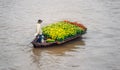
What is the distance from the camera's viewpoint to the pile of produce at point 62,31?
1724 centimetres

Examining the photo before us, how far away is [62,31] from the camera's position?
17.7m

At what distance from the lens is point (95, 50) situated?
1706 centimetres

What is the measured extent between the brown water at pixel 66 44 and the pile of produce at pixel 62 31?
0.57 metres

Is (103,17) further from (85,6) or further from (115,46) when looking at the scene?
(115,46)

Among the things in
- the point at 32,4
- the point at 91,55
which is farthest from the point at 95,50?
the point at 32,4

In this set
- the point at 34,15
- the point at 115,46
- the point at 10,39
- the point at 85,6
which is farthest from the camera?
the point at 85,6

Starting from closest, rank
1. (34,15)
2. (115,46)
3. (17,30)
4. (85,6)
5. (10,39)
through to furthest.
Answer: (115,46)
(10,39)
(17,30)
(34,15)
(85,6)

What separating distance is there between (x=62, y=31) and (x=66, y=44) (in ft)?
2.60

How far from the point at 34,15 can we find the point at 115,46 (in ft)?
30.9

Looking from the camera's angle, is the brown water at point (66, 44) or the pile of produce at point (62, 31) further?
the pile of produce at point (62, 31)

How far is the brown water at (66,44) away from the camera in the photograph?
15414mm

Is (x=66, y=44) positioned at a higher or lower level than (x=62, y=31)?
lower

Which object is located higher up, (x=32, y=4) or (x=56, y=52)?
(x=32, y=4)

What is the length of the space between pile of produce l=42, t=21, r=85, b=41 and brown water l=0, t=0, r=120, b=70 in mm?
574
